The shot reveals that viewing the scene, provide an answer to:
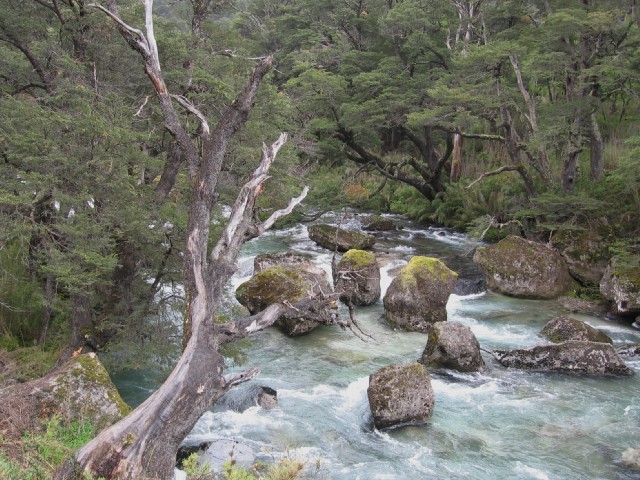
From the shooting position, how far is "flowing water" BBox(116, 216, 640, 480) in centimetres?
701

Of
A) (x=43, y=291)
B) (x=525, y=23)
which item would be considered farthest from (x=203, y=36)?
(x=525, y=23)

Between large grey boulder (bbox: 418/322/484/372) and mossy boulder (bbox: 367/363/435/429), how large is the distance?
159 cm

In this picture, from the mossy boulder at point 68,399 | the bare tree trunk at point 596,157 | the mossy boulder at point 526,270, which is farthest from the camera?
the bare tree trunk at point 596,157

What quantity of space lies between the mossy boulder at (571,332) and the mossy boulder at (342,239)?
7674 mm

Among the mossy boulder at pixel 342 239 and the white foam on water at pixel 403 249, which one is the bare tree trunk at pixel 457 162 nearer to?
the white foam on water at pixel 403 249

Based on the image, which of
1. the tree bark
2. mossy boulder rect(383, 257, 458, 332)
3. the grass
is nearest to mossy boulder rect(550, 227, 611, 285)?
mossy boulder rect(383, 257, 458, 332)

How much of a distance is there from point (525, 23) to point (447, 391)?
15.3 m

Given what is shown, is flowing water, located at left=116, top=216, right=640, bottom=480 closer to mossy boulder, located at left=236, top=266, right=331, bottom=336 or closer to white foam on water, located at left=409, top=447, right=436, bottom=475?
white foam on water, located at left=409, top=447, right=436, bottom=475

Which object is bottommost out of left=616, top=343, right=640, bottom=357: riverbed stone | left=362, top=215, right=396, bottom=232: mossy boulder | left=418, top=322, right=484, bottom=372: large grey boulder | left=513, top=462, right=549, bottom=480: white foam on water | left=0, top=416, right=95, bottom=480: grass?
left=513, top=462, right=549, bottom=480: white foam on water

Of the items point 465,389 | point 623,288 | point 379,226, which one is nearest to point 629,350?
point 623,288

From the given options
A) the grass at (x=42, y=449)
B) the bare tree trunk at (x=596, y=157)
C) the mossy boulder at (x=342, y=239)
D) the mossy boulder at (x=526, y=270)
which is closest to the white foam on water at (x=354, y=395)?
the grass at (x=42, y=449)

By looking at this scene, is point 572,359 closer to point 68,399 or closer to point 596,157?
point 68,399

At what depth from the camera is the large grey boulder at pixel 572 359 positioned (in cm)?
941

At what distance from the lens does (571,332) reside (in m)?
10.3
